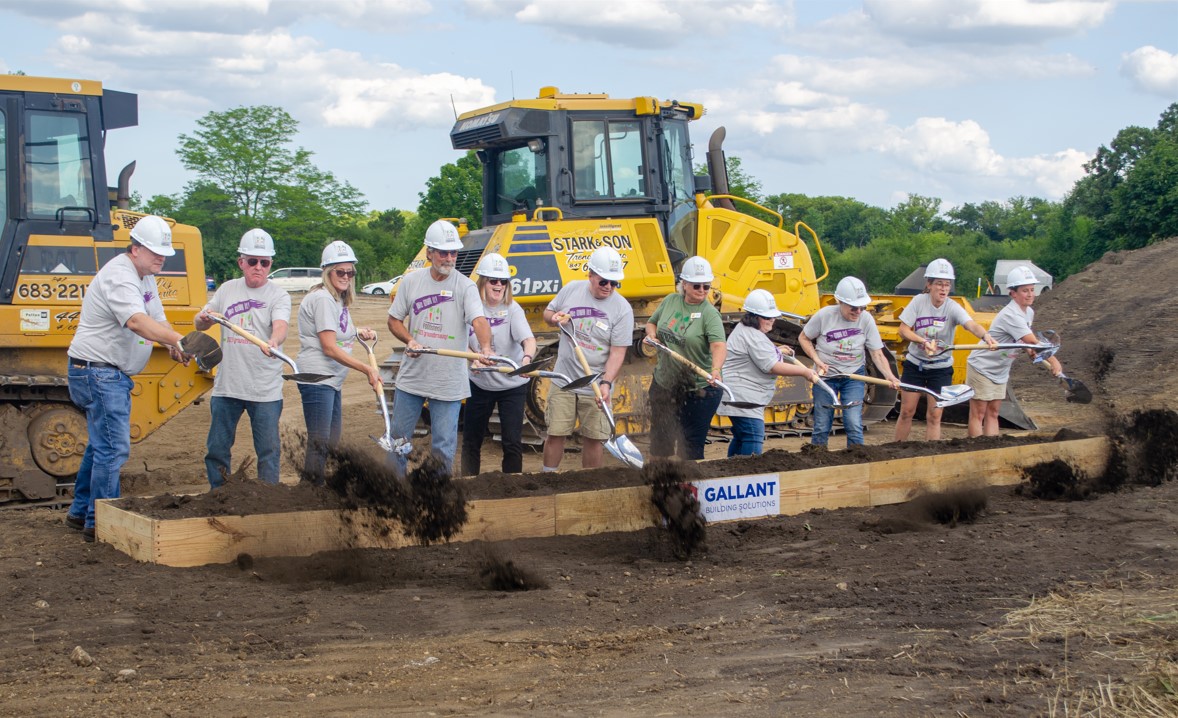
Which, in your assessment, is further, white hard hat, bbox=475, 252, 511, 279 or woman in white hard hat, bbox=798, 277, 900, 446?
woman in white hard hat, bbox=798, 277, 900, 446

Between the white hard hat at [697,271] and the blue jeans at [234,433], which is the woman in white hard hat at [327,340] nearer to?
the blue jeans at [234,433]

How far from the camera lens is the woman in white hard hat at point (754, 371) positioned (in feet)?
31.1

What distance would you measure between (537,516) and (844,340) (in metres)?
3.94

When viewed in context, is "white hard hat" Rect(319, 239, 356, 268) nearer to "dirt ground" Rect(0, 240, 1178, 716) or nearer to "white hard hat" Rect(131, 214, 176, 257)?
"white hard hat" Rect(131, 214, 176, 257)

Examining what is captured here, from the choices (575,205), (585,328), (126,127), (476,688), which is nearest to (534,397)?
(575,205)

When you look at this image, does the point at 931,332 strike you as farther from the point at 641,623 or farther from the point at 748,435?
the point at 641,623

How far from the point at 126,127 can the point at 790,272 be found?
757 cm

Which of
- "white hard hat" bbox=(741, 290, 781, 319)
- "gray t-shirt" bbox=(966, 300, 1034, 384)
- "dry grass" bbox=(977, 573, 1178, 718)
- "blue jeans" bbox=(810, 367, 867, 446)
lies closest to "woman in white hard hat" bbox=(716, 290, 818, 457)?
"white hard hat" bbox=(741, 290, 781, 319)

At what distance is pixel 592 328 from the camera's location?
28.9 feet

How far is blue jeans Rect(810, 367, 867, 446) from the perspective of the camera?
10.3 metres

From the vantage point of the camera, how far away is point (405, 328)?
8.18 m

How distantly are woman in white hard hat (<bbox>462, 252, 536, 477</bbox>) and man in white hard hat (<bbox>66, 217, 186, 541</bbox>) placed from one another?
7.07 feet

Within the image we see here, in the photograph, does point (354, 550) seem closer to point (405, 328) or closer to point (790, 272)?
point (405, 328)

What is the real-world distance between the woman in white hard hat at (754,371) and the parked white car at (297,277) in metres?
31.6
